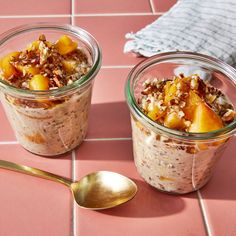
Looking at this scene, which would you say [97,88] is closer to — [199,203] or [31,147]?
[31,147]

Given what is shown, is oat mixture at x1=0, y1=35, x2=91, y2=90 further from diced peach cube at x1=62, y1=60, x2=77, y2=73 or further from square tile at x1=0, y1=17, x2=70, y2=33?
square tile at x1=0, y1=17, x2=70, y2=33

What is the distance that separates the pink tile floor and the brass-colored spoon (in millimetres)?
11

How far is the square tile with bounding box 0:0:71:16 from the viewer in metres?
0.99

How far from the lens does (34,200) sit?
2.13ft

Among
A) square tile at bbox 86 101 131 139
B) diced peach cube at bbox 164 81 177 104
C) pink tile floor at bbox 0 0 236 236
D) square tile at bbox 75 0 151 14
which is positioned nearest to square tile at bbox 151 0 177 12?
square tile at bbox 75 0 151 14

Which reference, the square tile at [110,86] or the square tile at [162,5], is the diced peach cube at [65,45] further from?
the square tile at [162,5]

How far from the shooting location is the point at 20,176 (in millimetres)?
684

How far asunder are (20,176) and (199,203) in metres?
0.27

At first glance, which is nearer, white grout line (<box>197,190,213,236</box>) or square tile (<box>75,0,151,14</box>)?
white grout line (<box>197,190,213,236</box>)

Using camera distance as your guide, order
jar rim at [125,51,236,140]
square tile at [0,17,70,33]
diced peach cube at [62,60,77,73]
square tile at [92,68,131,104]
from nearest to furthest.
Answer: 1. jar rim at [125,51,236,140]
2. diced peach cube at [62,60,77,73]
3. square tile at [92,68,131,104]
4. square tile at [0,17,70,33]

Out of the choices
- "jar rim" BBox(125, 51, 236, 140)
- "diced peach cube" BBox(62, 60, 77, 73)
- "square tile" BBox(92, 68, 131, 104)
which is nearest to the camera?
"jar rim" BBox(125, 51, 236, 140)

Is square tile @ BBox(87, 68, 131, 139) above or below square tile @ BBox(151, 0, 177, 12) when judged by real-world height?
below

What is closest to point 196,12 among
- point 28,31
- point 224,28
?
point 224,28

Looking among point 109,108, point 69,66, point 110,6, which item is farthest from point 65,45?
point 110,6
